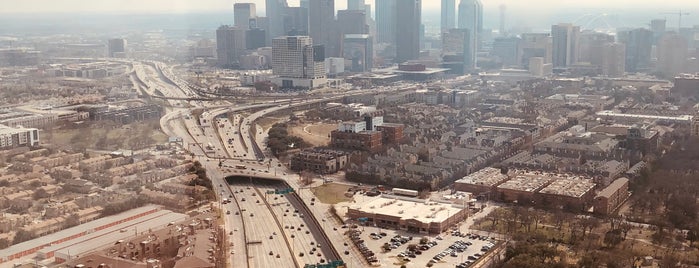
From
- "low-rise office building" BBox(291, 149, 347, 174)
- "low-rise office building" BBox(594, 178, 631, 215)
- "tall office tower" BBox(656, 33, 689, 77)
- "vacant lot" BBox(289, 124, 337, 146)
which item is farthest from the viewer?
"tall office tower" BBox(656, 33, 689, 77)

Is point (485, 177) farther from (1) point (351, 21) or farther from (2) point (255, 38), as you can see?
(1) point (351, 21)

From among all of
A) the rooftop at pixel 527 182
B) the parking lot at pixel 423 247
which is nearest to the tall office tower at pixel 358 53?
the rooftop at pixel 527 182

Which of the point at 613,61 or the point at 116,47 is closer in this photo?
the point at 116,47

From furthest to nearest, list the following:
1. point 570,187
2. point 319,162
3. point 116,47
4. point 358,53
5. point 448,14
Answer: point 448,14 → point 358,53 → point 116,47 → point 319,162 → point 570,187

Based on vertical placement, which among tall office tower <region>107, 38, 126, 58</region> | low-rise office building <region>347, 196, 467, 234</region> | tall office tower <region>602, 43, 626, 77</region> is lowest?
low-rise office building <region>347, 196, 467, 234</region>

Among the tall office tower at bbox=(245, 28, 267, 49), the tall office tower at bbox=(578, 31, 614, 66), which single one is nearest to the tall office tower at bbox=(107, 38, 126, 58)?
the tall office tower at bbox=(245, 28, 267, 49)

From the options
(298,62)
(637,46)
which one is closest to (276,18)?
(298,62)

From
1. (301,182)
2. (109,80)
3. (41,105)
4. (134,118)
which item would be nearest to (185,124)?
(134,118)

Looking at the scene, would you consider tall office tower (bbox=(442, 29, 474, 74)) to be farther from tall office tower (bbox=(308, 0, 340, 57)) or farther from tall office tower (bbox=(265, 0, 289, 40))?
tall office tower (bbox=(265, 0, 289, 40))
